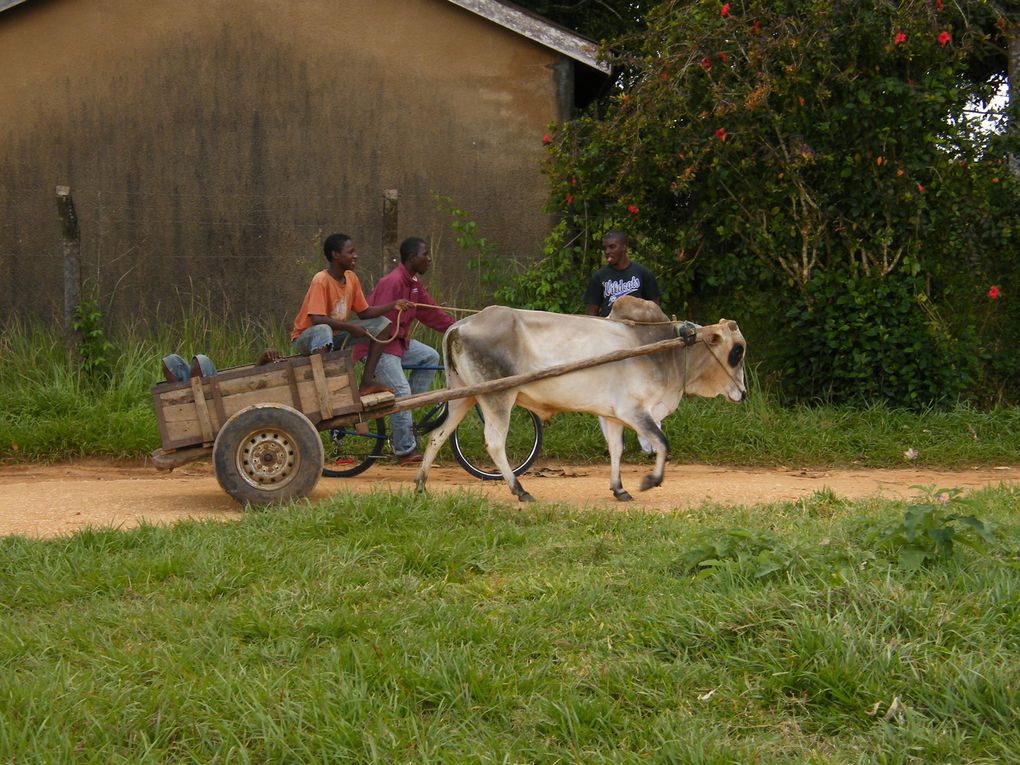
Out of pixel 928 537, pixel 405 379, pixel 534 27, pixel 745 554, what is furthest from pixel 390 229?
pixel 928 537

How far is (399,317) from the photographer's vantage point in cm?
858

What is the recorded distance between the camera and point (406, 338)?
899 cm

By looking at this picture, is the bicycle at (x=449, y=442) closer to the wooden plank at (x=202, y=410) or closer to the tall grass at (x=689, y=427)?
the tall grass at (x=689, y=427)

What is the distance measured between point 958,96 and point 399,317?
5.76 meters

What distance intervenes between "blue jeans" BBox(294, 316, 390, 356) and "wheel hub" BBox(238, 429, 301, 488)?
922 mm

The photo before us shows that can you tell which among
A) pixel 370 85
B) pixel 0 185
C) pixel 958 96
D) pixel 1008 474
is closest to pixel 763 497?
pixel 1008 474

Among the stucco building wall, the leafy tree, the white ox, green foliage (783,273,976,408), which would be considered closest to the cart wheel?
the white ox

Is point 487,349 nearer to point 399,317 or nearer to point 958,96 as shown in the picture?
point 399,317

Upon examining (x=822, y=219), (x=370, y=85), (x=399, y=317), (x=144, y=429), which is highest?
(x=370, y=85)

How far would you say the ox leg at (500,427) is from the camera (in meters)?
7.43

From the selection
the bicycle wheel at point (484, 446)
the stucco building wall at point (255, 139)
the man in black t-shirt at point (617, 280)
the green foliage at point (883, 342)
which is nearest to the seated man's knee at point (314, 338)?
the bicycle wheel at point (484, 446)

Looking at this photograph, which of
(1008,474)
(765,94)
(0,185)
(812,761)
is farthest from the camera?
(0,185)

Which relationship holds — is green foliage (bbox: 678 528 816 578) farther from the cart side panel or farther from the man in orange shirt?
the man in orange shirt

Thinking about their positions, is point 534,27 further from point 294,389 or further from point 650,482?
point 650,482
